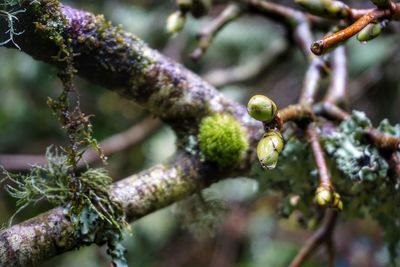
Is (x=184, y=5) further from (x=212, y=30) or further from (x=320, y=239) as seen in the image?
(x=320, y=239)

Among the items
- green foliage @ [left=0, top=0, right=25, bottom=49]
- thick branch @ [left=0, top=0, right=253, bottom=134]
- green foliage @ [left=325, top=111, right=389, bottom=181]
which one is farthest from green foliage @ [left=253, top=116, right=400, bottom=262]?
green foliage @ [left=0, top=0, right=25, bottom=49]

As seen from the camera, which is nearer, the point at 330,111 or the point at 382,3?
the point at 382,3

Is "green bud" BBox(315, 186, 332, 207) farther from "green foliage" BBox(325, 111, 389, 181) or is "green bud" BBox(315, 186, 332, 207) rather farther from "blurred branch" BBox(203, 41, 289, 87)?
"blurred branch" BBox(203, 41, 289, 87)

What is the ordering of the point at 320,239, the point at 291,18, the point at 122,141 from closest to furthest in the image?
the point at 320,239 → the point at 291,18 → the point at 122,141

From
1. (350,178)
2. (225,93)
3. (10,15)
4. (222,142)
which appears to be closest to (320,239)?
(350,178)

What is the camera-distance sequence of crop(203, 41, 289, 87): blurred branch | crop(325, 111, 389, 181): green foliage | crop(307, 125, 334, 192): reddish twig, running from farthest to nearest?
crop(203, 41, 289, 87): blurred branch < crop(325, 111, 389, 181): green foliage < crop(307, 125, 334, 192): reddish twig
